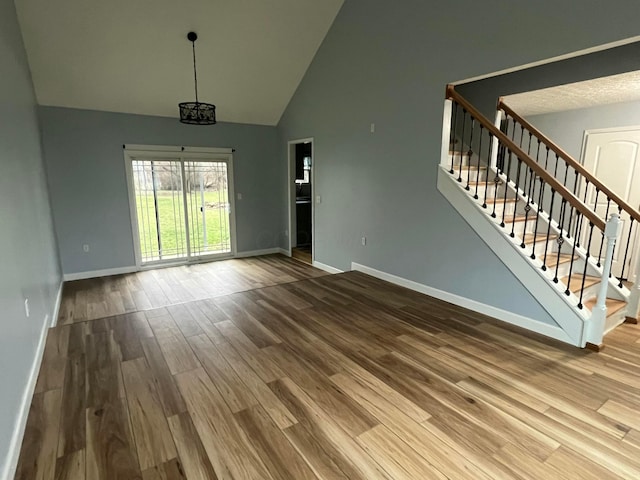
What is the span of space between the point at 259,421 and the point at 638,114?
5400 mm

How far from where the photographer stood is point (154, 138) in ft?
17.7

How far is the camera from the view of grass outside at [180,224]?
5602 mm

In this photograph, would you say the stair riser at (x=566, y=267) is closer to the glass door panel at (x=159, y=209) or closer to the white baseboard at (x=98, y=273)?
the glass door panel at (x=159, y=209)

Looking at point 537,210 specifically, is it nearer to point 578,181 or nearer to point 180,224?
point 578,181

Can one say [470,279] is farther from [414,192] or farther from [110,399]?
[110,399]

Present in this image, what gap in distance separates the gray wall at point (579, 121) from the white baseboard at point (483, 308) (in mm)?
2854

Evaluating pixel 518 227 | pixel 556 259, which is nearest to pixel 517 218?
pixel 518 227

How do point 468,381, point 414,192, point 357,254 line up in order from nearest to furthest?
point 468,381
point 414,192
point 357,254

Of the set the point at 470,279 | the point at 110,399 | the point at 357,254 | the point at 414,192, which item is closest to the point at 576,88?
the point at 414,192

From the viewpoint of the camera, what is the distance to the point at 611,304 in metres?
3.15

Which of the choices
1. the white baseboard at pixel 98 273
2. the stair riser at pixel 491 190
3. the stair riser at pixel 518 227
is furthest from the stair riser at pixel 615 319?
the white baseboard at pixel 98 273

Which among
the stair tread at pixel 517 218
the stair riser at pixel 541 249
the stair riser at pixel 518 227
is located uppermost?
the stair tread at pixel 517 218

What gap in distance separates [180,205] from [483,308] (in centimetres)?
501

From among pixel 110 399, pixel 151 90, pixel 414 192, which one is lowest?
pixel 110 399
